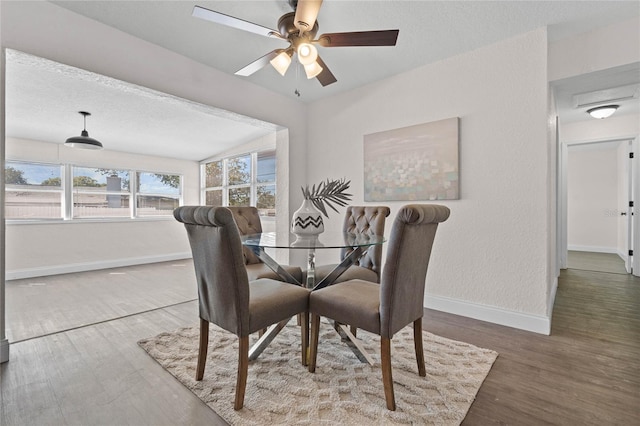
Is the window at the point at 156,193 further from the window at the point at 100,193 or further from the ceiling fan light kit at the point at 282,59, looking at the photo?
the ceiling fan light kit at the point at 282,59

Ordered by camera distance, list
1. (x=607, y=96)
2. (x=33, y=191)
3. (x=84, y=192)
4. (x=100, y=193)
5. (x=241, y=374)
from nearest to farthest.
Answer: (x=241, y=374) → (x=607, y=96) → (x=33, y=191) → (x=84, y=192) → (x=100, y=193)

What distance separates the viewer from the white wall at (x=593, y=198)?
6047mm

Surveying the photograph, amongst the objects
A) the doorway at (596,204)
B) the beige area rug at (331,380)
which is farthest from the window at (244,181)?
the doorway at (596,204)

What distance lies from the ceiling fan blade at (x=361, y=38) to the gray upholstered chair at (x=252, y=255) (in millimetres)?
1495

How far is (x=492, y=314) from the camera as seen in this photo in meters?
2.57

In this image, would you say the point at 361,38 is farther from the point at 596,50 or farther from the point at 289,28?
the point at 596,50

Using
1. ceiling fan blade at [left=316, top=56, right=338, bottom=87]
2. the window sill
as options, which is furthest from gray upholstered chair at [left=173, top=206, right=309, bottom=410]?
the window sill

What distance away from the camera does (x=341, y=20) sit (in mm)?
2217

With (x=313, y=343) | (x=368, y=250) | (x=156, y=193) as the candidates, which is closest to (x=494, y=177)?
(x=368, y=250)

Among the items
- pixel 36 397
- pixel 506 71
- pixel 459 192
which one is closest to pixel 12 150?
pixel 36 397

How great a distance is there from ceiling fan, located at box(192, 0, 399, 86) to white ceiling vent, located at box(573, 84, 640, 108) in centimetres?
286

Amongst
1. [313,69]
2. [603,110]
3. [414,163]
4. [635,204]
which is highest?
[603,110]

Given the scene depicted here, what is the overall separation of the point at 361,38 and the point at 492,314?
2479 mm

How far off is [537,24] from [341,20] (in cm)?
155
